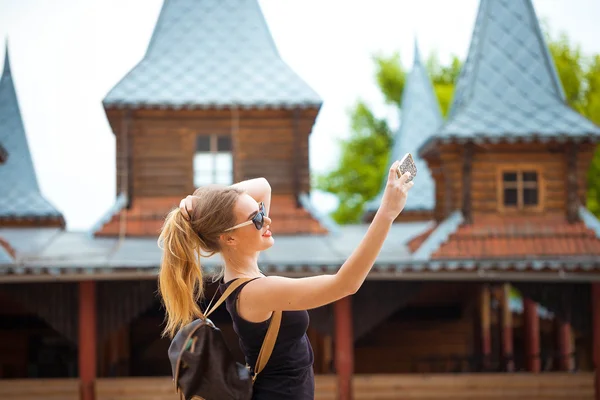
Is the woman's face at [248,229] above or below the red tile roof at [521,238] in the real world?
above

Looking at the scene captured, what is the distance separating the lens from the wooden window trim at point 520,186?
1382cm

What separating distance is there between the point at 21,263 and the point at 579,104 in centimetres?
2424

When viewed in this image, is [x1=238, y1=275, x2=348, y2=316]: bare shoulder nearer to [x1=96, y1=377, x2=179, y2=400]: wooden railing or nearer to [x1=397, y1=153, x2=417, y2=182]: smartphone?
[x1=397, y1=153, x2=417, y2=182]: smartphone

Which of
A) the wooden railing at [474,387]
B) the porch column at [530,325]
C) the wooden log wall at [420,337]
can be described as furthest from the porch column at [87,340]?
the porch column at [530,325]

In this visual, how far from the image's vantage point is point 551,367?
1727cm

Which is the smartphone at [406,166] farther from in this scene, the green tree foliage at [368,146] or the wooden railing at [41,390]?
the green tree foliage at [368,146]

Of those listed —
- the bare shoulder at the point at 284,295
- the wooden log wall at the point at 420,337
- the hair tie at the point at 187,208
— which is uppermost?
the hair tie at the point at 187,208

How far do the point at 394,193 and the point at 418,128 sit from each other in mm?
18286

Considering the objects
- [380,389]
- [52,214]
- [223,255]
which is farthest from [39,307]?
[223,255]

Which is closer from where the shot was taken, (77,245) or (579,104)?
(77,245)

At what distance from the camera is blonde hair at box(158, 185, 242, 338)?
133 inches

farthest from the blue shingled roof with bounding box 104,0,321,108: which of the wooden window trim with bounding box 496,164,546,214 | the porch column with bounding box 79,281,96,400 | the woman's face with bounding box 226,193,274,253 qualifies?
the woman's face with bounding box 226,193,274,253

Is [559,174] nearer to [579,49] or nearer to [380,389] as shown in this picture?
[380,389]

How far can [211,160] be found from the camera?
14844mm
